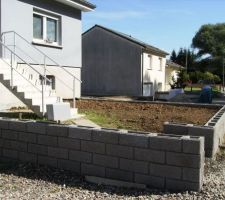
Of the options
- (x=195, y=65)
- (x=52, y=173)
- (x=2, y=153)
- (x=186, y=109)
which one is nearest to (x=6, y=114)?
(x=2, y=153)

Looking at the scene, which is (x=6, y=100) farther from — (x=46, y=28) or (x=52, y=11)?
(x=52, y=11)

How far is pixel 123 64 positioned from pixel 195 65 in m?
38.9

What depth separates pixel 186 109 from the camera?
14.4 m

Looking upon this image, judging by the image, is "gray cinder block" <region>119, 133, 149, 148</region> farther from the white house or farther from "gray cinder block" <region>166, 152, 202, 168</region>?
the white house

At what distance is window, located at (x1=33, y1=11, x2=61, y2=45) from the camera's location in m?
16.0

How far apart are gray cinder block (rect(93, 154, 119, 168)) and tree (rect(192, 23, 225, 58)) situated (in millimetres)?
56834

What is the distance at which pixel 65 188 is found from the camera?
592 cm

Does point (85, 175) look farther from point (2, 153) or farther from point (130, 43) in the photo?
point (130, 43)

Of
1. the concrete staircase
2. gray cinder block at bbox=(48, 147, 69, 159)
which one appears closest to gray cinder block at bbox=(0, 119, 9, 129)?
gray cinder block at bbox=(48, 147, 69, 159)

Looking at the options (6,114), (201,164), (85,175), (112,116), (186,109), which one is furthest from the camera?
(186,109)

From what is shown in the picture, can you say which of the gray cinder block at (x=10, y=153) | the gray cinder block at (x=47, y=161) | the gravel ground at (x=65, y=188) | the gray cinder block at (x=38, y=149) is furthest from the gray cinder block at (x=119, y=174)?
Result: the gray cinder block at (x=10, y=153)

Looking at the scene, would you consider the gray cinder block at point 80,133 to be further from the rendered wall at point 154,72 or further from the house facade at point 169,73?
the house facade at point 169,73

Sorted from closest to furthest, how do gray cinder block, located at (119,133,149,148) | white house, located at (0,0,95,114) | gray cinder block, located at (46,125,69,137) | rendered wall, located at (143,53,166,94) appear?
gray cinder block, located at (119,133,149,148) → gray cinder block, located at (46,125,69,137) → white house, located at (0,0,95,114) → rendered wall, located at (143,53,166,94)

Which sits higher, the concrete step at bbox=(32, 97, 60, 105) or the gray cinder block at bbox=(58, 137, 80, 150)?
the concrete step at bbox=(32, 97, 60, 105)
